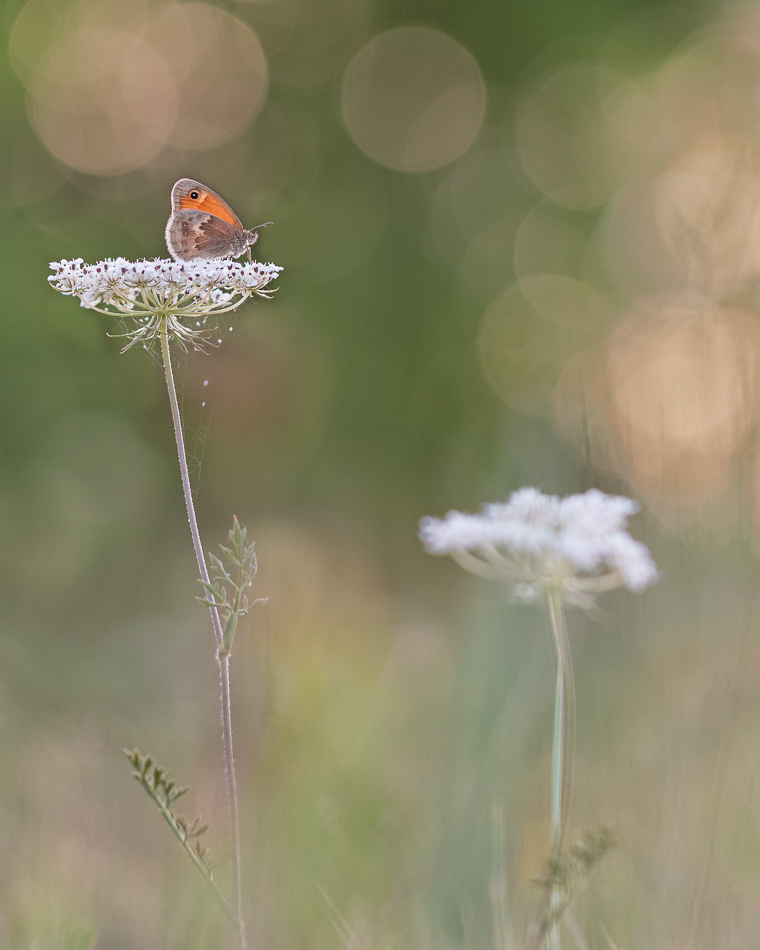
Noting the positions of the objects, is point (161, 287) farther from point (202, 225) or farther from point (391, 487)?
point (391, 487)

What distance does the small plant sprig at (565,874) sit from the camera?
757mm

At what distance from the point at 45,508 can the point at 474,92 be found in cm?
446

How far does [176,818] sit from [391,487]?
498 cm

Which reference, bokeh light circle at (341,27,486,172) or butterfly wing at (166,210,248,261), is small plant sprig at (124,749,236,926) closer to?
butterfly wing at (166,210,248,261)

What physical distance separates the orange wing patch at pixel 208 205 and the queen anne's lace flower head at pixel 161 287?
1.08 ft

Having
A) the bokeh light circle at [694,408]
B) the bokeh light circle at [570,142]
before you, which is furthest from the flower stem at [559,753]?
the bokeh light circle at [570,142]

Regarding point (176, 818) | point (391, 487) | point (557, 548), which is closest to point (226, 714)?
point (176, 818)

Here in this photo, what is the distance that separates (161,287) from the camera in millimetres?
983

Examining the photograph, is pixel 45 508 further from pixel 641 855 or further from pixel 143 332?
pixel 641 855

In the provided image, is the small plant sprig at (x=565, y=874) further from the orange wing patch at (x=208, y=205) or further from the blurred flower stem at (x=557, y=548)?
the orange wing patch at (x=208, y=205)

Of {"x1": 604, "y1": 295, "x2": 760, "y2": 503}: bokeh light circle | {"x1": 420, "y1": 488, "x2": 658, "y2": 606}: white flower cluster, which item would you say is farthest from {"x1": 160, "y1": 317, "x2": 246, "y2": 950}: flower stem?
{"x1": 604, "y1": 295, "x2": 760, "y2": 503}: bokeh light circle

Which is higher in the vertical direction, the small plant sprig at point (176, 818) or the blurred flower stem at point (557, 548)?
the blurred flower stem at point (557, 548)

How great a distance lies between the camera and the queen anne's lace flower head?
0.97m

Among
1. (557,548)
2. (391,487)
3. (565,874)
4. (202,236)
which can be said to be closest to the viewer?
(565,874)
